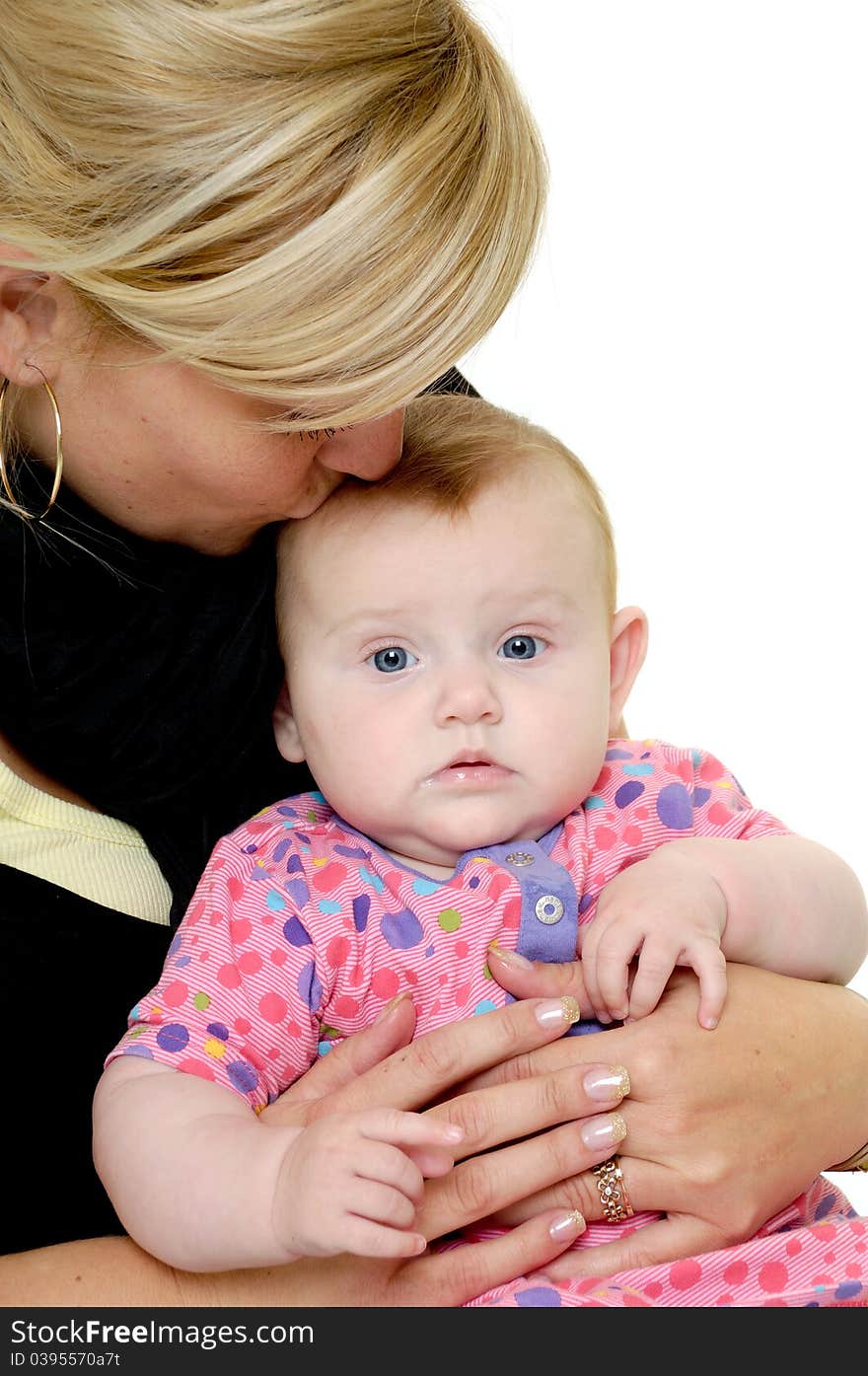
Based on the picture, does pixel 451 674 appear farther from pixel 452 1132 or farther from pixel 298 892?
pixel 452 1132

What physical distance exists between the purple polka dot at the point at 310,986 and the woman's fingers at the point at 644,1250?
0.32m

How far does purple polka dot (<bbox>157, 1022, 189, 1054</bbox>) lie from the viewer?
1.42 meters

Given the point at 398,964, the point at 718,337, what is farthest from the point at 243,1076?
the point at 718,337

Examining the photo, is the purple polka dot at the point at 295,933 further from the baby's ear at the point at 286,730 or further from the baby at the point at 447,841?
the baby's ear at the point at 286,730

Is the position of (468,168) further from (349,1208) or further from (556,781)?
(349,1208)

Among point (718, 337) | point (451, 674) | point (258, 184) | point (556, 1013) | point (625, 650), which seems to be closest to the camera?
point (258, 184)

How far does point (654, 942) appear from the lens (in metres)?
1.43

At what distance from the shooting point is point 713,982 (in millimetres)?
1434

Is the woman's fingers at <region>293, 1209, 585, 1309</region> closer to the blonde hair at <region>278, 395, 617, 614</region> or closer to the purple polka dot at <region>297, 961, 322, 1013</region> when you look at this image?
the purple polka dot at <region>297, 961, 322, 1013</region>

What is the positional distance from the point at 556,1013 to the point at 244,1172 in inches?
12.6

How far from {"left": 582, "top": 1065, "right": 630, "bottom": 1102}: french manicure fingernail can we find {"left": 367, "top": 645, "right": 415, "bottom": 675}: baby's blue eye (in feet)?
1.42

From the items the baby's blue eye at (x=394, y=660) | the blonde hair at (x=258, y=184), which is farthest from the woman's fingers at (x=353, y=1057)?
the blonde hair at (x=258, y=184)

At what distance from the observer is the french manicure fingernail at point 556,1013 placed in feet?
4.64

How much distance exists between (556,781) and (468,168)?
0.59 metres
